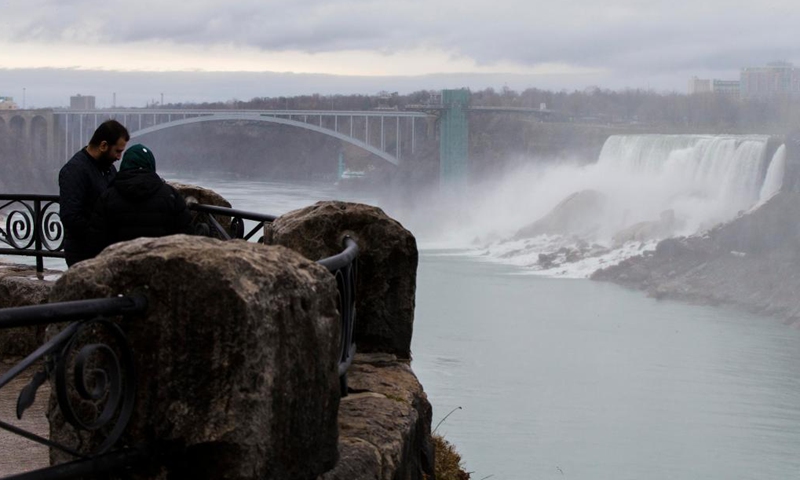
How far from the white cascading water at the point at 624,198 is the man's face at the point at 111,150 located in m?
54.9

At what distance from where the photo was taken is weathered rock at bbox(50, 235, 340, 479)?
2.00m

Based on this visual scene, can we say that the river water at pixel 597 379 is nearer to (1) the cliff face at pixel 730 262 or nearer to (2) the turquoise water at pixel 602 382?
(2) the turquoise water at pixel 602 382

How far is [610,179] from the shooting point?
73062 millimetres

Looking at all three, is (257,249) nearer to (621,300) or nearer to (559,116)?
(621,300)

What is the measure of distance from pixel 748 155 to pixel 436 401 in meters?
29.3

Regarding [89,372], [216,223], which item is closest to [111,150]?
[216,223]

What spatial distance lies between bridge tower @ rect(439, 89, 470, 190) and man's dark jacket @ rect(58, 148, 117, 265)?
67784 mm

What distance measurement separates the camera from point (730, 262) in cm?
6088

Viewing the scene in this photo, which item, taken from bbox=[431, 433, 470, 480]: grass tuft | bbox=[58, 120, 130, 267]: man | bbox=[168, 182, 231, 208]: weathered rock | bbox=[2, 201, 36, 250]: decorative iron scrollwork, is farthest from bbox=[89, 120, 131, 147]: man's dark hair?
bbox=[2, 201, 36, 250]: decorative iron scrollwork

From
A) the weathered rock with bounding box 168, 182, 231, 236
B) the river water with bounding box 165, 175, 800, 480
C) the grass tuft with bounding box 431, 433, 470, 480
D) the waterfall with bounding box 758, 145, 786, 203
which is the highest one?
the weathered rock with bounding box 168, 182, 231, 236

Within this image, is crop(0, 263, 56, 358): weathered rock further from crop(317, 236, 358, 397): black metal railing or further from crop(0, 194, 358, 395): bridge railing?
crop(317, 236, 358, 397): black metal railing

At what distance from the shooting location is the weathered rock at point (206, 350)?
200 cm

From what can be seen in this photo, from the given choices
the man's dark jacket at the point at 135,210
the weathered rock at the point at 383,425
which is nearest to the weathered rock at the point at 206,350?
the weathered rock at the point at 383,425

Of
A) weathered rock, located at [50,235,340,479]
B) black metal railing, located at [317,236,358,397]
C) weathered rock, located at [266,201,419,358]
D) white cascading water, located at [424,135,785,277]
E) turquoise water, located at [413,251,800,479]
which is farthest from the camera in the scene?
white cascading water, located at [424,135,785,277]
